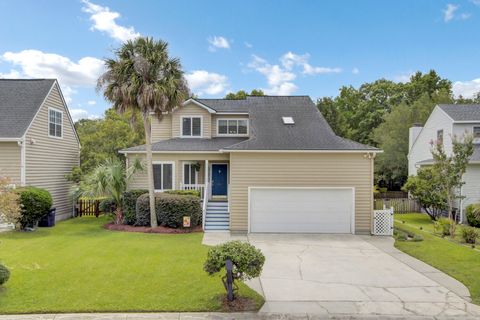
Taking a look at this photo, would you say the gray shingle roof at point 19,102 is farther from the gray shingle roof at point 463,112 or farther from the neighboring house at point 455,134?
the gray shingle roof at point 463,112

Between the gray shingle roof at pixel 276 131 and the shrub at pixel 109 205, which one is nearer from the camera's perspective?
the gray shingle roof at pixel 276 131

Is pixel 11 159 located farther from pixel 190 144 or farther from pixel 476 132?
pixel 476 132

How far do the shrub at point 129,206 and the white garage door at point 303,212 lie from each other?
563 cm

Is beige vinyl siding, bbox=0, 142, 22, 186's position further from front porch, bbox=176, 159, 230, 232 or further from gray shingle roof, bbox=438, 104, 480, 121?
gray shingle roof, bbox=438, 104, 480, 121

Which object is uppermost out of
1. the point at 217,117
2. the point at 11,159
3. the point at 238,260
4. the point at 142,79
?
the point at 142,79

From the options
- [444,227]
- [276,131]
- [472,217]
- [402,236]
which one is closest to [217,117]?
[276,131]

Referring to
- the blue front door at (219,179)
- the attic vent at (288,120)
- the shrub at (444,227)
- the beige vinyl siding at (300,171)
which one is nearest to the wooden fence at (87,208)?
the blue front door at (219,179)

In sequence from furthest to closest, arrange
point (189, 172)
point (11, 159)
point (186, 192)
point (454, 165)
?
point (189, 172)
point (186, 192)
point (11, 159)
point (454, 165)

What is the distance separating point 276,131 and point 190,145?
4873 mm

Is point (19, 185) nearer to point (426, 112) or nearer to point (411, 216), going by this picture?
point (411, 216)

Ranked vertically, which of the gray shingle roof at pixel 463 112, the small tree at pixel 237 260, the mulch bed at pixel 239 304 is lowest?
the mulch bed at pixel 239 304

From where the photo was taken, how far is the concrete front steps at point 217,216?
14.9 metres

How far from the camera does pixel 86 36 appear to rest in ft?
59.2

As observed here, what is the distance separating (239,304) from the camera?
632cm
